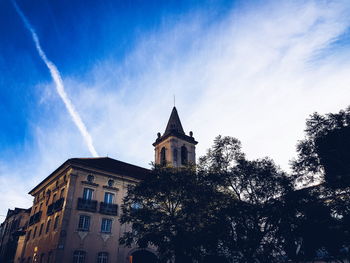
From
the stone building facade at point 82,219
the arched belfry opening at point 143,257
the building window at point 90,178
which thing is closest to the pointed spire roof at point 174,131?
the stone building facade at point 82,219

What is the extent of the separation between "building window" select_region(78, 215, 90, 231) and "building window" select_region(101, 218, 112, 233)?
166cm

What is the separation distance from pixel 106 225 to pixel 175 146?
17.8 meters

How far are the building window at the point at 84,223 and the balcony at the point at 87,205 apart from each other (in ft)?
2.64

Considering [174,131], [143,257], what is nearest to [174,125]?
[174,131]

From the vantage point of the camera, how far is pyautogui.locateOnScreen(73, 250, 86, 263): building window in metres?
24.0

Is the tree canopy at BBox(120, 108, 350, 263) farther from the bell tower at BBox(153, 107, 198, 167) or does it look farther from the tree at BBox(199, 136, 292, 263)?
the bell tower at BBox(153, 107, 198, 167)

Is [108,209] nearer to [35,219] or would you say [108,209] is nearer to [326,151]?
[35,219]

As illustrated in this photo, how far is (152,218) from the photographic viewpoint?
18828mm

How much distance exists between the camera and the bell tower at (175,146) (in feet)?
133

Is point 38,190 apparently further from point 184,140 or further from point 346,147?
point 346,147

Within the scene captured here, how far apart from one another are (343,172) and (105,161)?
26.3 m

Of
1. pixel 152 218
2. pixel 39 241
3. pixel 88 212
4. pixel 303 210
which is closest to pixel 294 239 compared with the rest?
pixel 303 210

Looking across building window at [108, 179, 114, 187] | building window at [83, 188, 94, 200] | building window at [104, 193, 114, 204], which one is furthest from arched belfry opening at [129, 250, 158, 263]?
building window at [83, 188, 94, 200]

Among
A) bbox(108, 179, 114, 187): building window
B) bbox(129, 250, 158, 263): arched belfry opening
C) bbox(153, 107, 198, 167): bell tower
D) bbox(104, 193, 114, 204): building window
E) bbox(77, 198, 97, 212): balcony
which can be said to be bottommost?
bbox(129, 250, 158, 263): arched belfry opening
